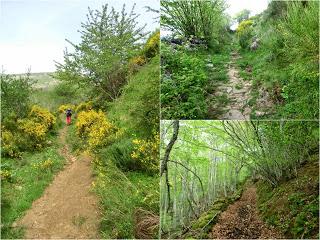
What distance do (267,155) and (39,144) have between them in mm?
3480

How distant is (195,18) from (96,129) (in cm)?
247

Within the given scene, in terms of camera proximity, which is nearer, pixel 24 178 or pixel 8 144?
pixel 24 178

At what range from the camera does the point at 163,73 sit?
4.45 meters

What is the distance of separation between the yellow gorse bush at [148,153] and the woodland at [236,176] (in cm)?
97

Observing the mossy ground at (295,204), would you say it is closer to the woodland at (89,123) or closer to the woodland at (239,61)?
the woodland at (239,61)

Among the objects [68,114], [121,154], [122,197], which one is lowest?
[122,197]

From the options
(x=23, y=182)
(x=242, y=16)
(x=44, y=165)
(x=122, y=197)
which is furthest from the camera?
(x=44, y=165)

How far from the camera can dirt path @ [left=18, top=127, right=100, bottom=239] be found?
5.28 m

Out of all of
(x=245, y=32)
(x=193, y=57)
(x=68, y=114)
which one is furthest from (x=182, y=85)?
(x=68, y=114)

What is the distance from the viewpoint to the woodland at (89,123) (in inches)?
221

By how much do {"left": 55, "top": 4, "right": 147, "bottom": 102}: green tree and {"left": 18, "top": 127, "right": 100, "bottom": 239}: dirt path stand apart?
4.06ft

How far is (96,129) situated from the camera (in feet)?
20.2

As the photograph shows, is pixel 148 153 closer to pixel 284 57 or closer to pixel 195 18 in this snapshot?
pixel 195 18

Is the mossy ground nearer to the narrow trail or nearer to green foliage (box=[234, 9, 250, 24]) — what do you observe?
the narrow trail
